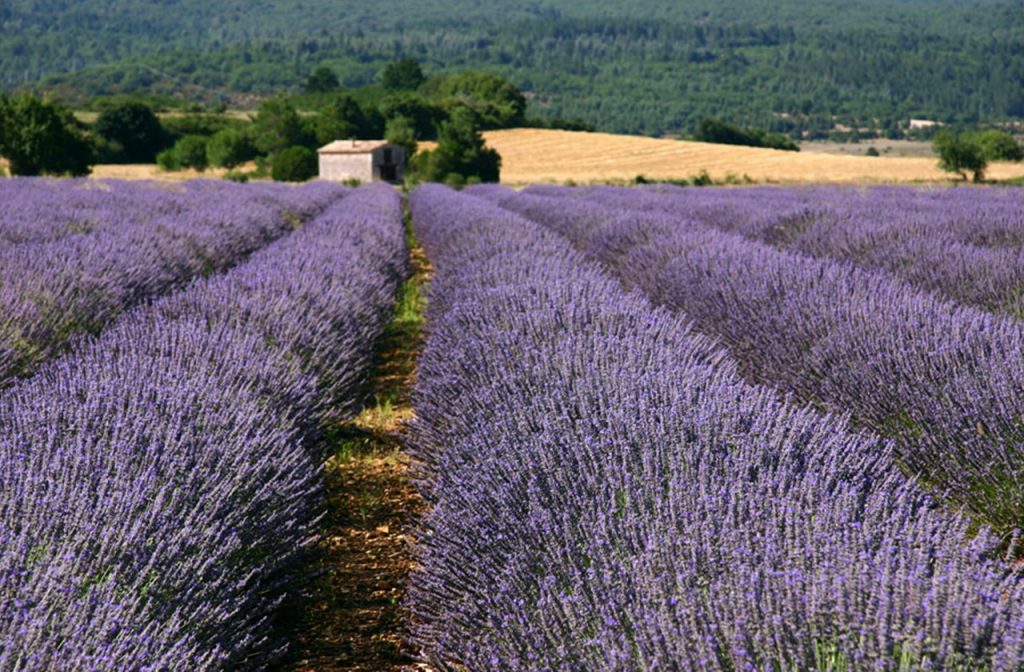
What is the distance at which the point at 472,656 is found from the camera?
1760 mm

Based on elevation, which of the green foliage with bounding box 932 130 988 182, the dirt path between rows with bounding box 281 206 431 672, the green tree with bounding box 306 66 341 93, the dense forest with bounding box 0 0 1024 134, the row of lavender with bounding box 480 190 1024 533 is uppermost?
the row of lavender with bounding box 480 190 1024 533

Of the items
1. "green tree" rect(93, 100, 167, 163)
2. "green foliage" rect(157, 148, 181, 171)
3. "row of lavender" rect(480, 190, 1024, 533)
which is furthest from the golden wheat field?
"row of lavender" rect(480, 190, 1024, 533)

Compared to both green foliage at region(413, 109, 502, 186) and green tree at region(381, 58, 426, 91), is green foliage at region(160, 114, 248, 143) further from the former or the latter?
Answer: green tree at region(381, 58, 426, 91)

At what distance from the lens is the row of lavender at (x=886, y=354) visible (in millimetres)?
2840

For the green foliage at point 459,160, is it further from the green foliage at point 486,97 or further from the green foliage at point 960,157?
the green foliage at point 486,97

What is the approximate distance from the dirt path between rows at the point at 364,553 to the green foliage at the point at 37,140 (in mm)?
26670

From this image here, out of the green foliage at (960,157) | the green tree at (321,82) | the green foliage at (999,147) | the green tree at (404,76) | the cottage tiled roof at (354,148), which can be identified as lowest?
the green tree at (321,82)

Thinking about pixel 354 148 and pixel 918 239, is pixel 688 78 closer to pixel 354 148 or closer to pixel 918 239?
pixel 354 148

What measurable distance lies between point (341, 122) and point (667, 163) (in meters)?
16.4

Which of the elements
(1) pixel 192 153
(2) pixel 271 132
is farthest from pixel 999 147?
(1) pixel 192 153

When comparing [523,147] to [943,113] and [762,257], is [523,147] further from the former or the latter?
[943,113]

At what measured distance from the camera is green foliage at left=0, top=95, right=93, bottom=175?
28500 millimetres

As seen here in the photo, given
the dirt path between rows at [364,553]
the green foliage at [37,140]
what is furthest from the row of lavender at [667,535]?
the green foliage at [37,140]

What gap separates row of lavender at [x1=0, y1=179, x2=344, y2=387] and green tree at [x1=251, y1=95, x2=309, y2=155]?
129 ft
